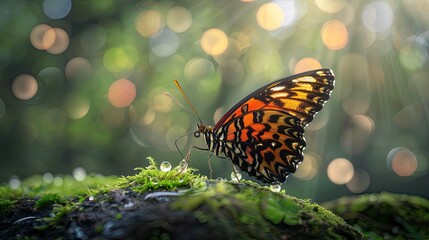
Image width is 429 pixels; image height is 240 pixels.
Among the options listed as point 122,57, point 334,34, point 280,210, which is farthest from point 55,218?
point 334,34

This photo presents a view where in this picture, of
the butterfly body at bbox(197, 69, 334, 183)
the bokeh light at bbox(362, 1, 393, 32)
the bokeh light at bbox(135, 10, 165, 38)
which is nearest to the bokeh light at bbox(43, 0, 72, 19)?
the bokeh light at bbox(135, 10, 165, 38)

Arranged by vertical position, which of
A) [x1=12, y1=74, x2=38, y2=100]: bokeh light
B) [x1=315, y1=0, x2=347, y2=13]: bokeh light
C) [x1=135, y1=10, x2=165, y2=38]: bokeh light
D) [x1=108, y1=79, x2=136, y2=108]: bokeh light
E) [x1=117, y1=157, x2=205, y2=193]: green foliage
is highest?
[x1=315, y1=0, x2=347, y2=13]: bokeh light

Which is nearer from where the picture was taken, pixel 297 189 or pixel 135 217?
pixel 135 217

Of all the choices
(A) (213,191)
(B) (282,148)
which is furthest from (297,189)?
(A) (213,191)

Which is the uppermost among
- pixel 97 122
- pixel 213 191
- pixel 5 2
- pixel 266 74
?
pixel 5 2

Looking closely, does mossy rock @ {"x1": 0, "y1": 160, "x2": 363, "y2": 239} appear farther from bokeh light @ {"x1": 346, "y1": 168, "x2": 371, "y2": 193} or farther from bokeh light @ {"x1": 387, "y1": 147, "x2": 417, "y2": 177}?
bokeh light @ {"x1": 387, "y1": 147, "x2": 417, "y2": 177}

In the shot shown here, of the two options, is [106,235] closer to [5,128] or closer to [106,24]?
[106,24]
